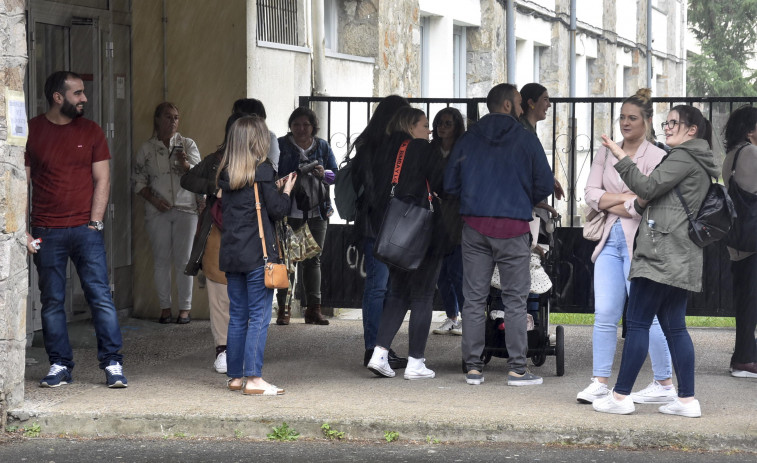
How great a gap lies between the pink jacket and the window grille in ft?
15.7

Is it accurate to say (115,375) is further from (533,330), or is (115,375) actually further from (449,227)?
(533,330)

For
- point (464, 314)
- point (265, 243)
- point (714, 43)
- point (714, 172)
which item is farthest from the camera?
point (714, 43)

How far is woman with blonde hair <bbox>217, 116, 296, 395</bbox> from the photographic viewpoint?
7.57m

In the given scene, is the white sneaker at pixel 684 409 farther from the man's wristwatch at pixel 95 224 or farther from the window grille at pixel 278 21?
the window grille at pixel 278 21

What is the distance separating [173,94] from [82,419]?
4.97 m

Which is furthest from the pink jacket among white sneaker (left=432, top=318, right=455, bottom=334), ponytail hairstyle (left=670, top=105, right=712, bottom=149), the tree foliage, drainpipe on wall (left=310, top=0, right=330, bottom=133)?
the tree foliage

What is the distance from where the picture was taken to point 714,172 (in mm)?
6879

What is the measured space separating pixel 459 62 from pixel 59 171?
1324cm

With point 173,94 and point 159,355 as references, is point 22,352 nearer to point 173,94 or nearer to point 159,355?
point 159,355

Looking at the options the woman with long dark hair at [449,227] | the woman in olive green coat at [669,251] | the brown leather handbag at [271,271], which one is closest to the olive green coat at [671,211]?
the woman in olive green coat at [669,251]

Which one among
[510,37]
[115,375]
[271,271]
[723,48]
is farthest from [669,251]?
[723,48]

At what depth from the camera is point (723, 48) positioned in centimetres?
4156

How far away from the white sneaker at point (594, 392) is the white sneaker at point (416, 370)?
1.36 metres

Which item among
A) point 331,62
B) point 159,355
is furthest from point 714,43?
point 159,355
